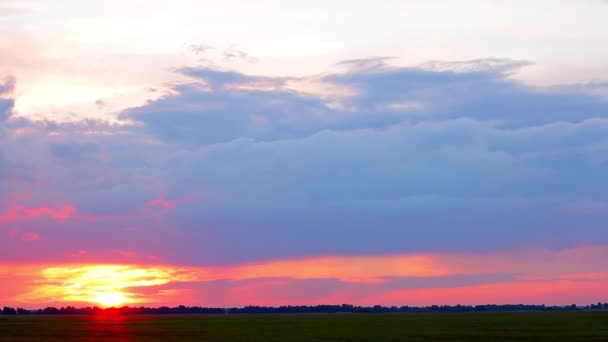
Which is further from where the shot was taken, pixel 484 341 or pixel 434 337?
pixel 434 337

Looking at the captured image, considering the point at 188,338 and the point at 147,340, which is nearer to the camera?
the point at 147,340

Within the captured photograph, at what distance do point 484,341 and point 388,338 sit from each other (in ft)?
27.3

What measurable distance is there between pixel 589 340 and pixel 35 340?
1749 inches

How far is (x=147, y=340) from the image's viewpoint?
234 feet

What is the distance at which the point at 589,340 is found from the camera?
228ft

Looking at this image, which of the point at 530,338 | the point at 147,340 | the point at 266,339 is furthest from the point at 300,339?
the point at 530,338

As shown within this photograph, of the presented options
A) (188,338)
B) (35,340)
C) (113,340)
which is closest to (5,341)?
(35,340)

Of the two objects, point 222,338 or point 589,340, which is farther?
point 222,338

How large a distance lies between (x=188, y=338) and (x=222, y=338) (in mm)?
2969

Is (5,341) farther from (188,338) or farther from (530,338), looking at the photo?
(530,338)

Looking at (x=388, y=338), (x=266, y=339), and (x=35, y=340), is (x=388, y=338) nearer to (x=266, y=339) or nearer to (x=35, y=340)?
(x=266, y=339)

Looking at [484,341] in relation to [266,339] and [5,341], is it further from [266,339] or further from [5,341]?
[5,341]

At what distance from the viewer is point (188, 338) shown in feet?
251

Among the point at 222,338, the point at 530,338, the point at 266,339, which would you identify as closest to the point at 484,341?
the point at 530,338
